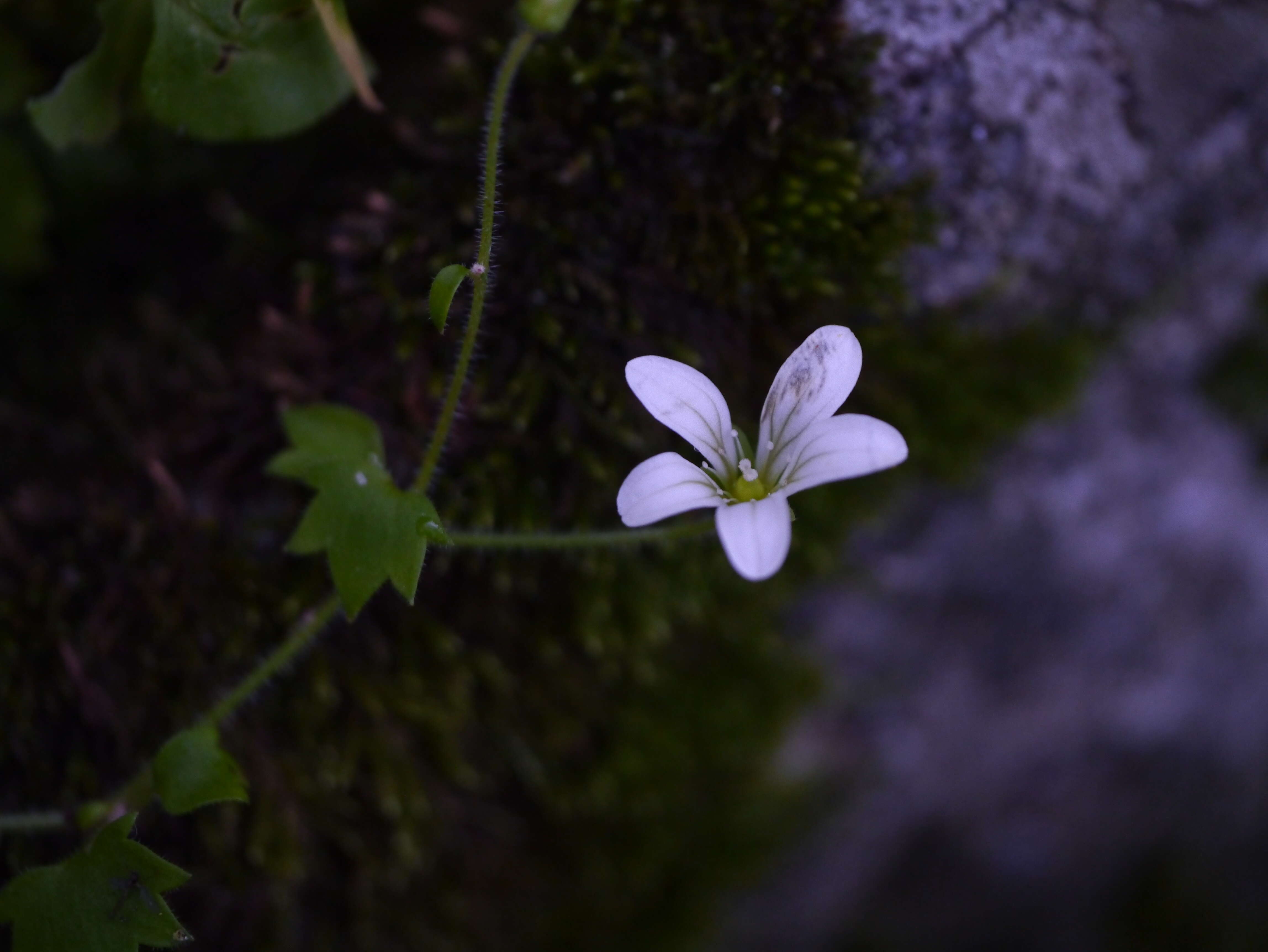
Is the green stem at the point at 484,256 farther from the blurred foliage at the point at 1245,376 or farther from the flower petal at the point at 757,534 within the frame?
the blurred foliage at the point at 1245,376

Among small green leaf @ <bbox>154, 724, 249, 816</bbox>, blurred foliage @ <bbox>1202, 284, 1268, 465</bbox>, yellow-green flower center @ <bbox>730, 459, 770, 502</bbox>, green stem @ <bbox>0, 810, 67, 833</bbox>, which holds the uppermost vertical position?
yellow-green flower center @ <bbox>730, 459, 770, 502</bbox>

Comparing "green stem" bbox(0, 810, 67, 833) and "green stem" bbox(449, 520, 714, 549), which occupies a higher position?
"green stem" bbox(449, 520, 714, 549)

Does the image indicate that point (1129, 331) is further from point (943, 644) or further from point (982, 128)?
point (943, 644)

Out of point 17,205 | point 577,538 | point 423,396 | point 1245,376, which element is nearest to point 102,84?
point 17,205

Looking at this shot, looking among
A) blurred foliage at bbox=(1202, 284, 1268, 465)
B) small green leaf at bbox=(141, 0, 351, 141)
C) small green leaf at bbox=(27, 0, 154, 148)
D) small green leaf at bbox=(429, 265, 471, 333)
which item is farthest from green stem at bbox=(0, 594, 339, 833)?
blurred foliage at bbox=(1202, 284, 1268, 465)

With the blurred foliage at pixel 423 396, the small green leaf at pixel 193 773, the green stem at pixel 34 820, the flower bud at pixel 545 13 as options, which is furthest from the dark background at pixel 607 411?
the flower bud at pixel 545 13

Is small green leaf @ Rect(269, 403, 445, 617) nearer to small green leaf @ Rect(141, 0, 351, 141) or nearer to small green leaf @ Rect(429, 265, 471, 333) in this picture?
small green leaf @ Rect(429, 265, 471, 333)
